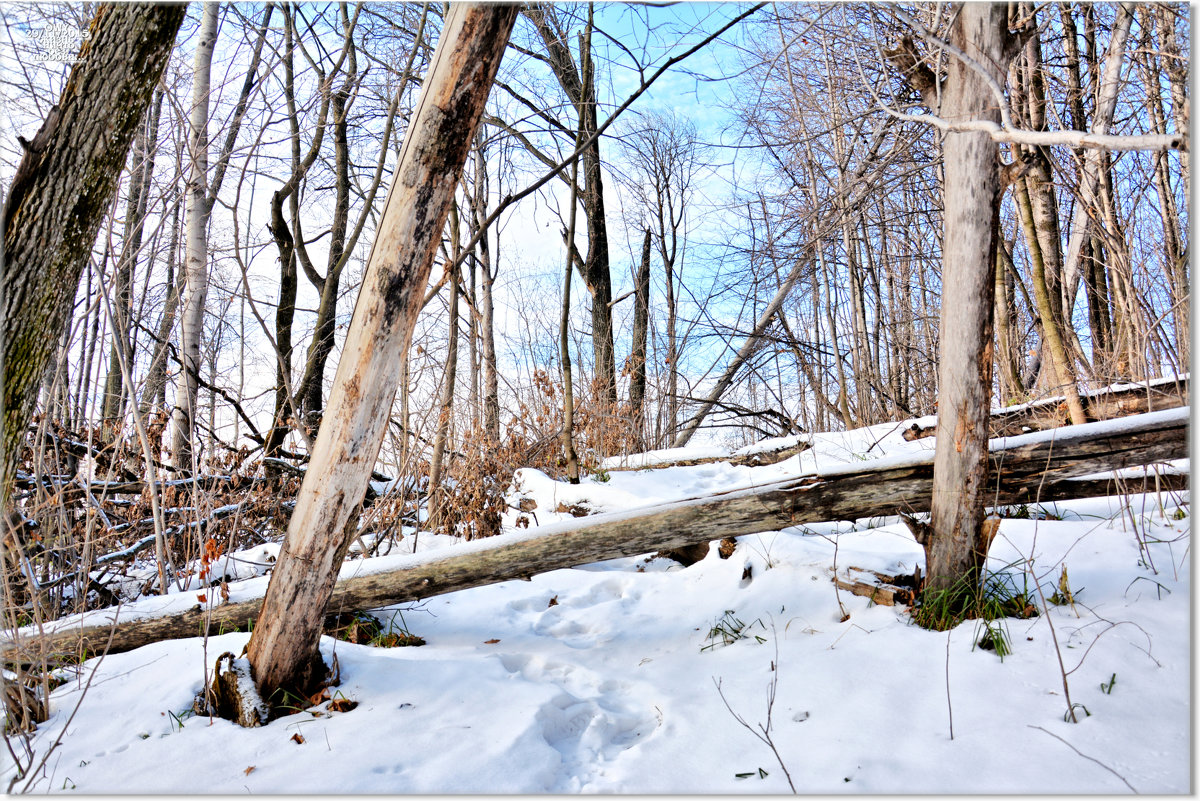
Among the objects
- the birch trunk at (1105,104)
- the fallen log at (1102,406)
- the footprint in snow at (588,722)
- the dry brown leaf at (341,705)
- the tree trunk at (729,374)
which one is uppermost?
the birch trunk at (1105,104)

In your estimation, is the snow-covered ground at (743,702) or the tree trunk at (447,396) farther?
the tree trunk at (447,396)

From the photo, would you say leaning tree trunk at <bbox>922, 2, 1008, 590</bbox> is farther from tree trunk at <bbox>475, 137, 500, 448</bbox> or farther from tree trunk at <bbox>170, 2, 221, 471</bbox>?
tree trunk at <bbox>170, 2, 221, 471</bbox>

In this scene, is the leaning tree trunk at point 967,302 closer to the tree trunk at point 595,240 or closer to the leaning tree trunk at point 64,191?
the leaning tree trunk at point 64,191

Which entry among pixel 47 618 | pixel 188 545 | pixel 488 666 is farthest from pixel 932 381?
pixel 47 618

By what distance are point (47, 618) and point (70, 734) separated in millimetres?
1163

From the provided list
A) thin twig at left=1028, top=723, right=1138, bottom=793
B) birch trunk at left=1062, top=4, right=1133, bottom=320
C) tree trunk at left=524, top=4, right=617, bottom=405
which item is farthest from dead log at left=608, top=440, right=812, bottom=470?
thin twig at left=1028, top=723, right=1138, bottom=793

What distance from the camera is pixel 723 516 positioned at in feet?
8.91

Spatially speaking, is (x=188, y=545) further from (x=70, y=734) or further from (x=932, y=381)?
(x=932, y=381)

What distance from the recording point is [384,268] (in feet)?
6.97

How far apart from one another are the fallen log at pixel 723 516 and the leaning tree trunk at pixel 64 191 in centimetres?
92

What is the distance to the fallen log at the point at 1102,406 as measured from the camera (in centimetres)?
381

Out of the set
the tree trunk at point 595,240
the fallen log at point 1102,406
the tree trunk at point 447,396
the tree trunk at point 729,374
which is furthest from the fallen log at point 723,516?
the tree trunk at point 729,374

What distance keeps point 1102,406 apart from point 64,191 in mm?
5586

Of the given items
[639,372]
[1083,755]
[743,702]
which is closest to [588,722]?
[743,702]
